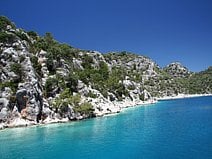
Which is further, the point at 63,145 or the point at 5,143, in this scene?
the point at 5,143

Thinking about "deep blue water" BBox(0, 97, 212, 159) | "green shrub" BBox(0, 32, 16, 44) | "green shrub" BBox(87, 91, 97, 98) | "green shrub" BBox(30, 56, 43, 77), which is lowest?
"deep blue water" BBox(0, 97, 212, 159)

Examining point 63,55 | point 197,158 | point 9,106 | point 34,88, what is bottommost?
point 197,158

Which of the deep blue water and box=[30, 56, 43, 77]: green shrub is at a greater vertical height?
box=[30, 56, 43, 77]: green shrub

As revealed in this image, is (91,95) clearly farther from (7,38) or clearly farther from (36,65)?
(7,38)

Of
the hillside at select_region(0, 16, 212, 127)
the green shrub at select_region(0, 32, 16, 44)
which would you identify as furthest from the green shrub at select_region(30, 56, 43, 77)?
the green shrub at select_region(0, 32, 16, 44)

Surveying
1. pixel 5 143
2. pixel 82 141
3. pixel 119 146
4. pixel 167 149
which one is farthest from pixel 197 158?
pixel 5 143

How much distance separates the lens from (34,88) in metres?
72.2

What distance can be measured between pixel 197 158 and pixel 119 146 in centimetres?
1218

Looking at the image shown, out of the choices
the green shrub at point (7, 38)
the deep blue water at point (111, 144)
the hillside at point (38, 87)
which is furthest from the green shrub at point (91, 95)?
the deep blue water at point (111, 144)

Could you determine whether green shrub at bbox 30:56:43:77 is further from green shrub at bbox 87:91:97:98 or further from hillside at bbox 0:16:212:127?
green shrub at bbox 87:91:97:98

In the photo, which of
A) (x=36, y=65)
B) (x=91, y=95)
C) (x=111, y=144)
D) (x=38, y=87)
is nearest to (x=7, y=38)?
(x=36, y=65)

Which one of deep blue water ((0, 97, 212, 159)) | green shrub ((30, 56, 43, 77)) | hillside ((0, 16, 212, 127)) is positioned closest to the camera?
deep blue water ((0, 97, 212, 159))

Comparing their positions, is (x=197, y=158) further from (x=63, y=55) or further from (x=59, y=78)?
(x=63, y=55)

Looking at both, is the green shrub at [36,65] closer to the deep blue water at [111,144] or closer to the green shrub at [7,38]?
the green shrub at [7,38]
